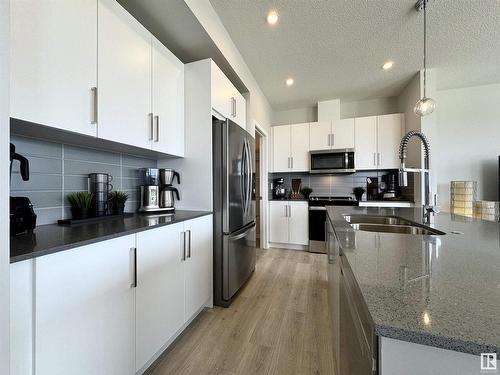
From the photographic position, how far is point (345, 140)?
368 cm

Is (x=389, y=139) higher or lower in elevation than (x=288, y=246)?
higher

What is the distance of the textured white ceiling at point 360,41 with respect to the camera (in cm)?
192

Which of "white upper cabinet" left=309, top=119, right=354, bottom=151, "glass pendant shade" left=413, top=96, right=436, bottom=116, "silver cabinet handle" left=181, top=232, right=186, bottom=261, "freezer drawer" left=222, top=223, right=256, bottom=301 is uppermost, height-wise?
"white upper cabinet" left=309, top=119, right=354, bottom=151

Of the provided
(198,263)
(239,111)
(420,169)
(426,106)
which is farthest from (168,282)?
(426,106)

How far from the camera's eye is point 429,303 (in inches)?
15.2

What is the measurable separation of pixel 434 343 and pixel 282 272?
2614mm

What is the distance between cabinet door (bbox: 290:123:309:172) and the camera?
3.90 meters

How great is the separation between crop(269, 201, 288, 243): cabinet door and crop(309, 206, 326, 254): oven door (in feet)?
1.40

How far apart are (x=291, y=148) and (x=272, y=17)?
7.35 ft

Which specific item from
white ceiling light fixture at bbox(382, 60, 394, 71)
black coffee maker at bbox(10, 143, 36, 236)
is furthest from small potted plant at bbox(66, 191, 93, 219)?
white ceiling light fixture at bbox(382, 60, 394, 71)

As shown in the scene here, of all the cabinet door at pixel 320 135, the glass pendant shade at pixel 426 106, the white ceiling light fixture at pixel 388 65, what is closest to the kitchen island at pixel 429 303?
the glass pendant shade at pixel 426 106

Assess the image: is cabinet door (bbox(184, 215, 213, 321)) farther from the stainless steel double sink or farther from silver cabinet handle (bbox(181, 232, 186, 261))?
the stainless steel double sink

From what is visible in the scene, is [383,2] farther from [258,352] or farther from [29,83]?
[258,352]

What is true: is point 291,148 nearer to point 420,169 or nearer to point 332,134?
point 332,134
